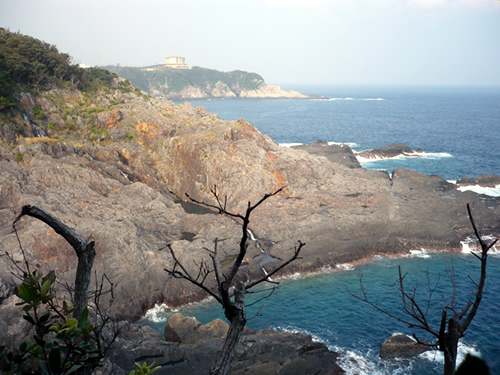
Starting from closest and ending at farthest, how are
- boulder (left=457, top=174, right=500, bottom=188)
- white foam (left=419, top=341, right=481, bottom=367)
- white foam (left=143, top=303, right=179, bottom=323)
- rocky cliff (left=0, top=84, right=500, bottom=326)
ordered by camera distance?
white foam (left=419, top=341, right=481, bottom=367), white foam (left=143, top=303, right=179, bottom=323), rocky cliff (left=0, top=84, right=500, bottom=326), boulder (left=457, top=174, right=500, bottom=188)

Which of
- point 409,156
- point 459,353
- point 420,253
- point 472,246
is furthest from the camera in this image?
point 409,156

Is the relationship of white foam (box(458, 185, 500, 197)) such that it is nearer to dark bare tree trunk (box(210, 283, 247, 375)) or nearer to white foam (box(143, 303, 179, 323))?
white foam (box(143, 303, 179, 323))

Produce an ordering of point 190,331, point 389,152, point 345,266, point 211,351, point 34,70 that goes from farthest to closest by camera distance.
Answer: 1. point 389,152
2. point 34,70
3. point 345,266
4. point 190,331
5. point 211,351

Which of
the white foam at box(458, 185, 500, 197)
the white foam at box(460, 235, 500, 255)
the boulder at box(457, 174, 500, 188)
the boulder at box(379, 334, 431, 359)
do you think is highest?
the boulder at box(457, 174, 500, 188)

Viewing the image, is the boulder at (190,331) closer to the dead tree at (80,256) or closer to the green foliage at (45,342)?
the dead tree at (80,256)

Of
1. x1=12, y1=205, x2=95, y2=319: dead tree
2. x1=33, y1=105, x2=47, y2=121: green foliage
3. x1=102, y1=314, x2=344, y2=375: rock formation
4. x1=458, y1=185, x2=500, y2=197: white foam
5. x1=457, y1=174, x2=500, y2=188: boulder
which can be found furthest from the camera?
x1=457, y1=174, x2=500, y2=188: boulder

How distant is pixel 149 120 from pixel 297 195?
21.3 m

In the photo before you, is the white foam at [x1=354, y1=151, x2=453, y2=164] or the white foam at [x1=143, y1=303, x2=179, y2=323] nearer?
the white foam at [x1=143, y1=303, x2=179, y2=323]

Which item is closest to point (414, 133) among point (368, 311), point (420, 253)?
point (420, 253)

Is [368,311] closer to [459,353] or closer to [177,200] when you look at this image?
[459,353]

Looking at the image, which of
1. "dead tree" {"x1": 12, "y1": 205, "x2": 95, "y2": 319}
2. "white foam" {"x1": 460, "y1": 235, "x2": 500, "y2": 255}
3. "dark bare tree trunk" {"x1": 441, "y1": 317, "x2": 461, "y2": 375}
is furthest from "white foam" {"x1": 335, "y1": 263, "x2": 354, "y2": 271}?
"dead tree" {"x1": 12, "y1": 205, "x2": 95, "y2": 319}

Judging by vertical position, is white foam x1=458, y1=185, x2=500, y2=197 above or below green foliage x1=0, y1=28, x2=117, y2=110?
below

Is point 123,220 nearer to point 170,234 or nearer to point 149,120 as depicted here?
point 170,234

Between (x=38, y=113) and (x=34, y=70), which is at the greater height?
(x=34, y=70)
